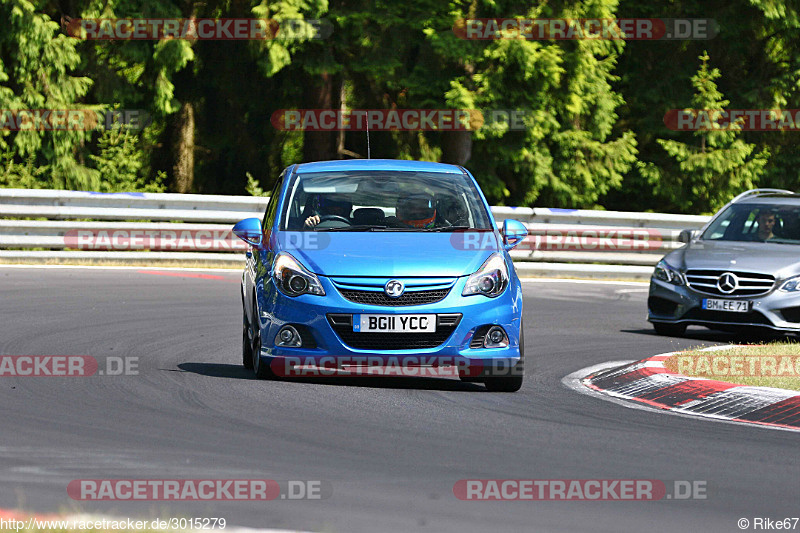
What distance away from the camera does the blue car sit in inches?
372

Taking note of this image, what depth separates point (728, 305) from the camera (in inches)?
545

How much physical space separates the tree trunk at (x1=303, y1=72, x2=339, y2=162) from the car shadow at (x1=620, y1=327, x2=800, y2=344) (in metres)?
14.0

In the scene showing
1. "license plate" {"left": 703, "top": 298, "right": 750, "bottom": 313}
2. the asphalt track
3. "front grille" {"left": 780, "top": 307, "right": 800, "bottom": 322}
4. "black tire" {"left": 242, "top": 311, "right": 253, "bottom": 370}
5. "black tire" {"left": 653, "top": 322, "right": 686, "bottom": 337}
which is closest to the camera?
the asphalt track

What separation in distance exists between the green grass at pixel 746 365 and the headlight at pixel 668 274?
2045 mm

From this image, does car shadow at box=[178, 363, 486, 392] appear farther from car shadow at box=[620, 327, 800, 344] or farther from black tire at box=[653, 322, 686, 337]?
car shadow at box=[620, 327, 800, 344]

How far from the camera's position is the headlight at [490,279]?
959 cm

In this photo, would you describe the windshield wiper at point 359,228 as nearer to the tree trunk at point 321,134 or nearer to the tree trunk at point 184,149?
the tree trunk at point 321,134

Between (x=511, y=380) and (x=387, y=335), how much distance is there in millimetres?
1011

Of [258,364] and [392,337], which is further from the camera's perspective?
[258,364]

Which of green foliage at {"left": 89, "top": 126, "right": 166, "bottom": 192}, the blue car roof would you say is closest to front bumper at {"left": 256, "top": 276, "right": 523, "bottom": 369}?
the blue car roof

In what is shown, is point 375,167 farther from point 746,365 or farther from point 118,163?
point 118,163

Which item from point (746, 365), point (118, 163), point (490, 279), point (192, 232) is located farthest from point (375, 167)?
point (118, 163)

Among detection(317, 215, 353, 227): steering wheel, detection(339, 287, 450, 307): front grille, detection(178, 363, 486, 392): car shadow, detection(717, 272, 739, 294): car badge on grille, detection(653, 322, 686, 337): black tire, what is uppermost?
detection(317, 215, 353, 227): steering wheel

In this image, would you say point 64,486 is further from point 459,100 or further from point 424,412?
point 459,100
